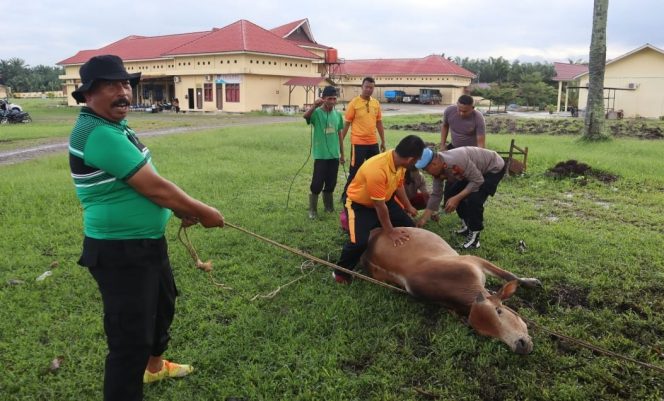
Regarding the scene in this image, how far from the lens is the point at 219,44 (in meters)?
37.1

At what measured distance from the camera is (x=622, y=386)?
10.5 feet

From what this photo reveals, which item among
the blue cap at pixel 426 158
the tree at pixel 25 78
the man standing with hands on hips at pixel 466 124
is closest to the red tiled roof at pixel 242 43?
the man standing with hands on hips at pixel 466 124

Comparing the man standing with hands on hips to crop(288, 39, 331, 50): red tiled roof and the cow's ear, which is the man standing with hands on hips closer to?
the cow's ear

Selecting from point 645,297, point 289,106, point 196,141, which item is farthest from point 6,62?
point 645,297

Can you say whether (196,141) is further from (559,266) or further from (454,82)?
(454,82)

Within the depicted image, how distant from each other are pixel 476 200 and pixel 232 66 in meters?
32.9

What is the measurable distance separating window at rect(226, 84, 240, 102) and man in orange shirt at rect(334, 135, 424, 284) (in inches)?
1309

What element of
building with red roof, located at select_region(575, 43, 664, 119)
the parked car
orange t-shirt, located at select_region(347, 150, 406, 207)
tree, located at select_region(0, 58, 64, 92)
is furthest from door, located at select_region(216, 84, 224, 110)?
tree, located at select_region(0, 58, 64, 92)

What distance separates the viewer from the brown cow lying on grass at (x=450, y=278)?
362 cm

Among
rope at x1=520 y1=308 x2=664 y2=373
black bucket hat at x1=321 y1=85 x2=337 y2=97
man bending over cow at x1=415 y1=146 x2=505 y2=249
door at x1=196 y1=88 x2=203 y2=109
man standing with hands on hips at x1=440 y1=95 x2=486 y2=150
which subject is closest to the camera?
rope at x1=520 y1=308 x2=664 y2=373

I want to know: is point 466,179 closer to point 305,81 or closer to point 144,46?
point 305,81

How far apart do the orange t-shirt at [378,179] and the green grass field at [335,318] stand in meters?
0.85

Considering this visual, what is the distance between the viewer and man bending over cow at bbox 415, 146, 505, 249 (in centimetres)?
532

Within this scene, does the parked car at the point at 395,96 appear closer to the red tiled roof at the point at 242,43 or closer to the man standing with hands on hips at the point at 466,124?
the red tiled roof at the point at 242,43
